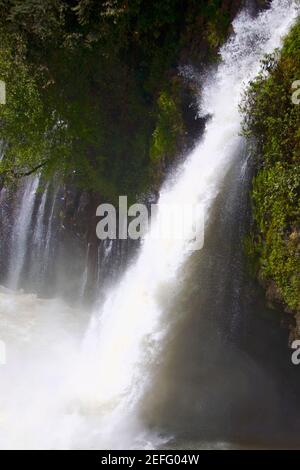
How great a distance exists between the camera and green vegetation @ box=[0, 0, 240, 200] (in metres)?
11.3

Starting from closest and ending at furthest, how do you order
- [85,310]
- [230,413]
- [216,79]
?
1. [230,413]
2. [216,79]
3. [85,310]

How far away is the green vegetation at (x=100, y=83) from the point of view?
11.3m

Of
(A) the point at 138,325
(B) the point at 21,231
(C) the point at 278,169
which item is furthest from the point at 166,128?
(B) the point at 21,231

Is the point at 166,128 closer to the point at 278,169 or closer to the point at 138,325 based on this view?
the point at 278,169

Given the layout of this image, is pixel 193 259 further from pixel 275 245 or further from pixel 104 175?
pixel 104 175

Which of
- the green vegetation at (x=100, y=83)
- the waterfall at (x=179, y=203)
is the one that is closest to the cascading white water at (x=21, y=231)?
the green vegetation at (x=100, y=83)

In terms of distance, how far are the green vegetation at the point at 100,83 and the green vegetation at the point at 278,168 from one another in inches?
85.1

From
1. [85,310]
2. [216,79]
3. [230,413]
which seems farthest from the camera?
[85,310]

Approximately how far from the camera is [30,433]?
9211mm

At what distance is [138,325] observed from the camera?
9.86m

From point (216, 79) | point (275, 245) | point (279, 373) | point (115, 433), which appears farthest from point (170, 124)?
point (115, 433)

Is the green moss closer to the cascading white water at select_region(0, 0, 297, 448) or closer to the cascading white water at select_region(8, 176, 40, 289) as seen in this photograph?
the cascading white water at select_region(0, 0, 297, 448)

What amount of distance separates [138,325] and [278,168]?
11.7 ft

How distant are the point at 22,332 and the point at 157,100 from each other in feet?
21.3
